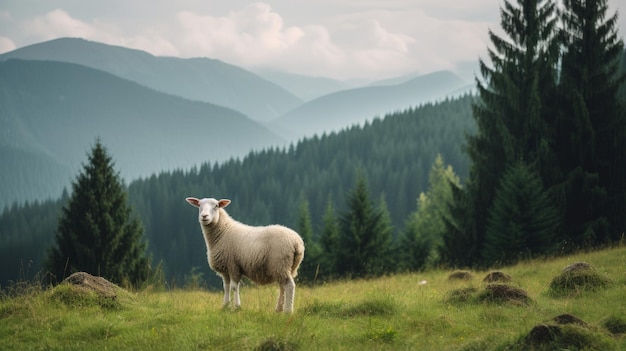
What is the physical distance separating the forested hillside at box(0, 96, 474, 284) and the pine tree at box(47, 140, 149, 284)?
3258 inches

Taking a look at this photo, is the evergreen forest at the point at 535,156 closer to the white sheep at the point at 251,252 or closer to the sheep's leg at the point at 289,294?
the white sheep at the point at 251,252

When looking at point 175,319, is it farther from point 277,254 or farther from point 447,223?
point 447,223

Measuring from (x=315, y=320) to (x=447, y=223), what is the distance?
22474 millimetres

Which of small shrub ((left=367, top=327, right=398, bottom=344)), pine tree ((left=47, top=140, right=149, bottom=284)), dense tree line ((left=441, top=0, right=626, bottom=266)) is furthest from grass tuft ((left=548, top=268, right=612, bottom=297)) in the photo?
pine tree ((left=47, top=140, right=149, bottom=284))

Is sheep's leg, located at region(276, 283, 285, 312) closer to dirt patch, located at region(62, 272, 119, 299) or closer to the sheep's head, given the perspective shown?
the sheep's head

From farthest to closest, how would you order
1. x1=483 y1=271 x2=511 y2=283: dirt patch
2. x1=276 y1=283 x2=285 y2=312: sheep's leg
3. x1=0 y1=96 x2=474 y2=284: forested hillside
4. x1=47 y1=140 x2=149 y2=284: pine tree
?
x1=0 y1=96 x2=474 y2=284: forested hillside → x1=47 y1=140 x2=149 y2=284: pine tree → x1=483 y1=271 x2=511 y2=283: dirt patch → x1=276 y1=283 x2=285 y2=312: sheep's leg

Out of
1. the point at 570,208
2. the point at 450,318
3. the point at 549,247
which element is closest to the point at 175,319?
the point at 450,318

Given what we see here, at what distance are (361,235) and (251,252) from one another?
3023 cm

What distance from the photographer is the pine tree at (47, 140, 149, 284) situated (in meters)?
30.1

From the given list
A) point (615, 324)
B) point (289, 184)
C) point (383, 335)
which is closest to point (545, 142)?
point (615, 324)

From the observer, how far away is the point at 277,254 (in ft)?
33.9

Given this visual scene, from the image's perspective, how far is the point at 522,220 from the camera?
2536cm

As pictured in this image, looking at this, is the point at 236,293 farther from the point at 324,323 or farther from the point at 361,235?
the point at 361,235

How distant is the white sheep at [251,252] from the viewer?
10297mm
